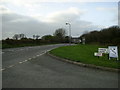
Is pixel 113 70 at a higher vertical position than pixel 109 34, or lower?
lower

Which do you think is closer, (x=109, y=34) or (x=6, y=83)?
(x=6, y=83)

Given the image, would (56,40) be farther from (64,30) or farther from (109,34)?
(109,34)

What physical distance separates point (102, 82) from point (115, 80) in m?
0.70

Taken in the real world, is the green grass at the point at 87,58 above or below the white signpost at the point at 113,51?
below

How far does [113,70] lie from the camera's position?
9094 millimetres

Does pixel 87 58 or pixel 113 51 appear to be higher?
pixel 113 51

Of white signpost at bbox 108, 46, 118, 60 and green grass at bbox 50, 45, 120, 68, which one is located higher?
white signpost at bbox 108, 46, 118, 60

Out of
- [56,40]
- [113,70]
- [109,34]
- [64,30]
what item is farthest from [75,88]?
[64,30]

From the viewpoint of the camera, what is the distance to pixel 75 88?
583cm

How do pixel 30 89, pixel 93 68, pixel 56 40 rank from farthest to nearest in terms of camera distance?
pixel 56 40 < pixel 93 68 < pixel 30 89

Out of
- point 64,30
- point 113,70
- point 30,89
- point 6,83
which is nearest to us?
point 30,89

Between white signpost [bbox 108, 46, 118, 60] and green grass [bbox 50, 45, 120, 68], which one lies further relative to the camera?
white signpost [bbox 108, 46, 118, 60]

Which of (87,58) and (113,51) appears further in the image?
(87,58)

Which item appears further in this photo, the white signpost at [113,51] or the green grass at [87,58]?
the white signpost at [113,51]
